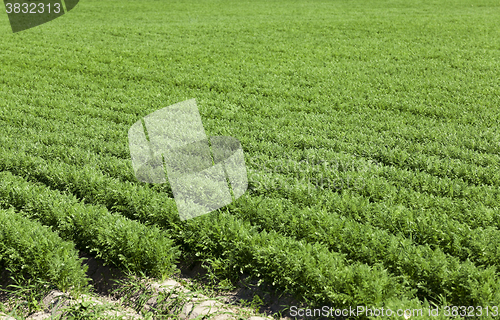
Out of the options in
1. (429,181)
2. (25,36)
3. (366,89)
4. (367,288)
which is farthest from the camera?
(25,36)

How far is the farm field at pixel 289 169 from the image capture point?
146 inches

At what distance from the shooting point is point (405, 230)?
4.19 metres

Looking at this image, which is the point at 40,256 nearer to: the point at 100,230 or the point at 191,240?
the point at 100,230

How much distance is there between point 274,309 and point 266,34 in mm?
15500

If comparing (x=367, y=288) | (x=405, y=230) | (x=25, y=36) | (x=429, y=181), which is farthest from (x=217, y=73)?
(x=25, y=36)

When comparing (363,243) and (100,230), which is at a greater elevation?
(100,230)

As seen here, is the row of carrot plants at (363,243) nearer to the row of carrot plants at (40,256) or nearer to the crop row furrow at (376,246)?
the crop row furrow at (376,246)

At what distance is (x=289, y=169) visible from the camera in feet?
19.0

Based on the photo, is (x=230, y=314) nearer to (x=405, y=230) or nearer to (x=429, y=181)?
(x=405, y=230)

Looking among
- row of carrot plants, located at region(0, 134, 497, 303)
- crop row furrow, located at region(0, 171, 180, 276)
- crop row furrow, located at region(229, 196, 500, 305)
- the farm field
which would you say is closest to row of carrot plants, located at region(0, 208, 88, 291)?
the farm field

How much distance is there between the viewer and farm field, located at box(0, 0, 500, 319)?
371 centimetres

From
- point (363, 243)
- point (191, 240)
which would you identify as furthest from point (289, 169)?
point (191, 240)

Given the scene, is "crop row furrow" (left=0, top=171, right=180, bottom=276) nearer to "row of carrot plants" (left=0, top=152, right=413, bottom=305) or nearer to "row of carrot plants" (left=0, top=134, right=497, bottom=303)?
"row of carrot plants" (left=0, top=152, right=413, bottom=305)

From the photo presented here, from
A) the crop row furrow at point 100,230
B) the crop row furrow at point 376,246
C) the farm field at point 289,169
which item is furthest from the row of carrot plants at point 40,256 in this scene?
the crop row furrow at point 376,246
